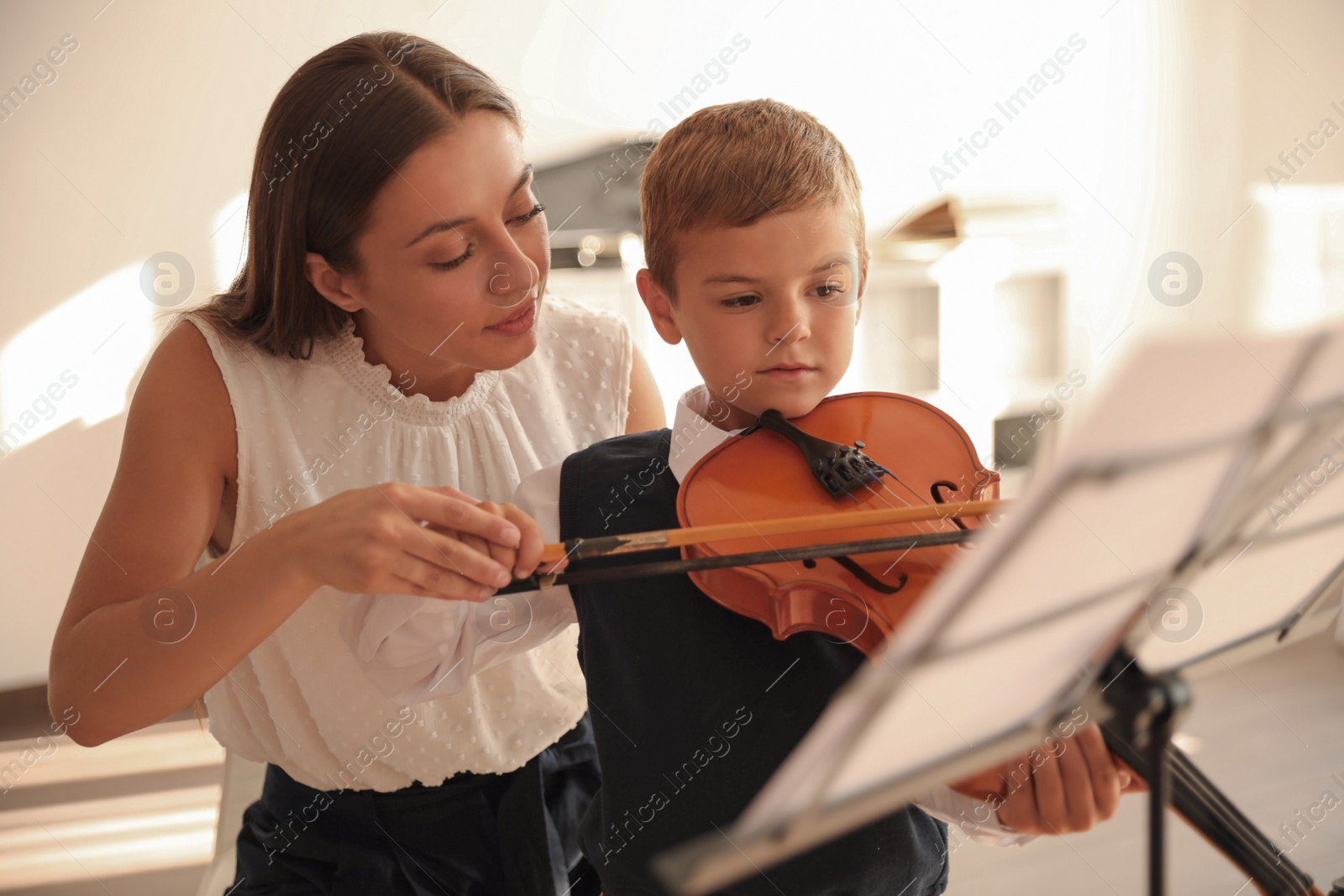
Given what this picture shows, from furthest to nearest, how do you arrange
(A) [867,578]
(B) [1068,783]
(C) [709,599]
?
1. (C) [709,599]
2. (A) [867,578]
3. (B) [1068,783]

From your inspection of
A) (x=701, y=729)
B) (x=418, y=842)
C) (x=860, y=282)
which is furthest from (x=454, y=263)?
(x=418, y=842)

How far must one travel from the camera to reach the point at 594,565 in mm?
877

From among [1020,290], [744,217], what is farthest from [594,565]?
[1020,290]

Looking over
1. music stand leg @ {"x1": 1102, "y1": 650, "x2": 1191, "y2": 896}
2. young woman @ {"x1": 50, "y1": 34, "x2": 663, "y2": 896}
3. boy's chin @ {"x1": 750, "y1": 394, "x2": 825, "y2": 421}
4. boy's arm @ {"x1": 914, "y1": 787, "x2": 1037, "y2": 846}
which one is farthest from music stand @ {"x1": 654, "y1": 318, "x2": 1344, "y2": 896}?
young woman @ {"x1": 50, "y1": 34, "x2": 663, "y2": 896}

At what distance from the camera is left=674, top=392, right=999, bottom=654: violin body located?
0.84 metres

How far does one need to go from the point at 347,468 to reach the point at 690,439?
480 mm

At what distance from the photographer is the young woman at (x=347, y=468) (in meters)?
1.03

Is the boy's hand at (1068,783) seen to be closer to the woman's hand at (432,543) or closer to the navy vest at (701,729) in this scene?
the navy vest at (701,729)

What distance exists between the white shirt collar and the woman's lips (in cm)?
20

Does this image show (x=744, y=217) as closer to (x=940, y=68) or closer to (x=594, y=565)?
(x=594, y=565)

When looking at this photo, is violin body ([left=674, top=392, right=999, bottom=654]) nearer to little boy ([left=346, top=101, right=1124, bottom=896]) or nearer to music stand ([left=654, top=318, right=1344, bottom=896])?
little boy ([left=346, top=101, right=1124, bottom=896])

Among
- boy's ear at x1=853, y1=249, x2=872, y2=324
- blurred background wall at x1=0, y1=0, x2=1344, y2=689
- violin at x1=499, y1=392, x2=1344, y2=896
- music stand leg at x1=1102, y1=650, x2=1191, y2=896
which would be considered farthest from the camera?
blurred background wall at x1=0, y1=0, x2=1344, y2=689

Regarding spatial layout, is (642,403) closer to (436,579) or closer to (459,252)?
(459,252)

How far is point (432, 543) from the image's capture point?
0.79 metres
